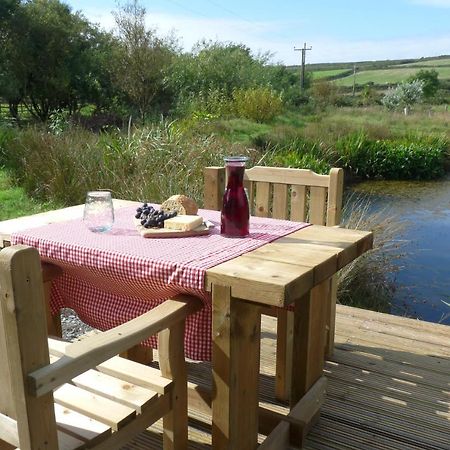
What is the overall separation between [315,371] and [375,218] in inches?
126

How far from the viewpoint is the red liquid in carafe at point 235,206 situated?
5.51 feet

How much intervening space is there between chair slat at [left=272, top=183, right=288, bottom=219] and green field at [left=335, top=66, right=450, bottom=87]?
153 feet

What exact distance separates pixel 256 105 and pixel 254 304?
Result: 51.0ft

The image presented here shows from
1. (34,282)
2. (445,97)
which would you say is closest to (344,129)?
(34,282)

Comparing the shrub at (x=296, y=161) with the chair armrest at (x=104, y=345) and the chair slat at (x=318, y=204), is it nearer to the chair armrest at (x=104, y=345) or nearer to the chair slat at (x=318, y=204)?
the chair slat at (x=318, y=204)

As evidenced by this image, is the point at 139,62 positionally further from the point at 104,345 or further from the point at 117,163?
the point at 104,345

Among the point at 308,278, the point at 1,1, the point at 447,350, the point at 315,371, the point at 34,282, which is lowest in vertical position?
the point at 447,350

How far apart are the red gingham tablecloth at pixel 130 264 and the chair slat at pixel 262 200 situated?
0.46 m

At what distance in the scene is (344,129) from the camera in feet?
46.0

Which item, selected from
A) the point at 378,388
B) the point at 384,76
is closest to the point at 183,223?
the point at 378,388

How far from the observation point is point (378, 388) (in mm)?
2328

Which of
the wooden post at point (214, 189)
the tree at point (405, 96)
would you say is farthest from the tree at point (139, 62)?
the tree at point (405, 96)

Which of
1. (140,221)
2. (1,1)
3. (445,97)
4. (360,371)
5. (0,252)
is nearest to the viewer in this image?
(0,252)

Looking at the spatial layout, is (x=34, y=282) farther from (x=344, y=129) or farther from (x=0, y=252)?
(x=344, y=129)
